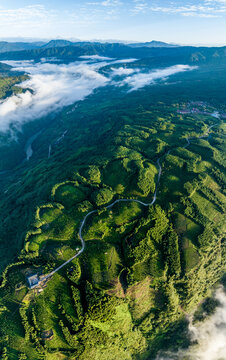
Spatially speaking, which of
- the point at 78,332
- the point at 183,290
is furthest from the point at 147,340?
the point at 78,332

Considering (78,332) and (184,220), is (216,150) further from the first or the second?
(78,332)

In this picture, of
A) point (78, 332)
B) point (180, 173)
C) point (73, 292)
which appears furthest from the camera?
point (180, 173)

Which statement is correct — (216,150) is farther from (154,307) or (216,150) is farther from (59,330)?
(59,330)

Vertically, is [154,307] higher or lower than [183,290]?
lower

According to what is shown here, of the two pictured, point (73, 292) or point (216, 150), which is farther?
point (216, 150)

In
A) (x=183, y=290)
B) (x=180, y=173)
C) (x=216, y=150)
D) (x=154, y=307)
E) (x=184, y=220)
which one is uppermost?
(x=216, y=150)

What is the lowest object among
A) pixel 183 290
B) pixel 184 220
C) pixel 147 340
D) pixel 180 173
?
pixel 147 340

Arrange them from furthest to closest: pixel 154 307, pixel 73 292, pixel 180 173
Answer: pixel 180 173 < pixel 154 307 < pixel 73 292

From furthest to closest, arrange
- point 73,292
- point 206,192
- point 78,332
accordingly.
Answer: point 206,192
point 73,292
point 78,332

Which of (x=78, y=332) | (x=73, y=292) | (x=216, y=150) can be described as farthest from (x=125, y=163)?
(x=78, y=332)
